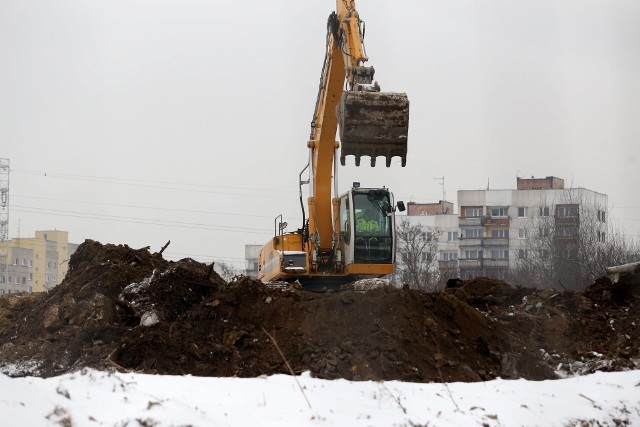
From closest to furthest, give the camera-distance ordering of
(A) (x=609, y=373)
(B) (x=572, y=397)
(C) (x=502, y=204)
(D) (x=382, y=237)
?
(B) (x=572, y=397)
(A) (x=609, y=373)
(D) (x=382, y=237)
(C) (x=502, y=204)

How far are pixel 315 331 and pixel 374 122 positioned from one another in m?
4.15

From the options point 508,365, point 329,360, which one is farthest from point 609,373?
point 329,360

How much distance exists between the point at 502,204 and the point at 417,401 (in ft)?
282

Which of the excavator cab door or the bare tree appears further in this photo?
the bare tree

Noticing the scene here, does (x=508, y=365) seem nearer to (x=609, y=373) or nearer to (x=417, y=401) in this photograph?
(x=609, y=373)

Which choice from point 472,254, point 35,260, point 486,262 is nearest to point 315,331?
point 486,262

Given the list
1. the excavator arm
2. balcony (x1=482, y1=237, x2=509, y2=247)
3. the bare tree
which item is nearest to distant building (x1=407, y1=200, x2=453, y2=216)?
balcony (x1=482, y1=237, x2=509, y2=247)

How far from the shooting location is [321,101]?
19.6 m

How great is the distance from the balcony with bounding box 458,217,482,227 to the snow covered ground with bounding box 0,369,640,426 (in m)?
82.8

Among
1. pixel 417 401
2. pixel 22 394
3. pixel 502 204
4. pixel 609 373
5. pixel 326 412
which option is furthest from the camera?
pixel 502 204

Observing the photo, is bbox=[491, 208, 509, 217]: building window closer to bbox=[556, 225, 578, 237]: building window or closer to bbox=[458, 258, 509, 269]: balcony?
bbox=[458, 258, 509, 269]: balcony

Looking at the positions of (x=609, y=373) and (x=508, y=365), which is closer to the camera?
(x=609, y=373)

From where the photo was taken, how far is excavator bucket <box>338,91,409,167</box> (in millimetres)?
16130

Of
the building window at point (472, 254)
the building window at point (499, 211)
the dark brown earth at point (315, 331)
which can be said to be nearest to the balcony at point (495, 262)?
the building window at point (472, 254)
